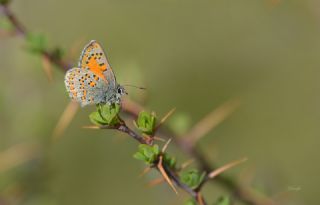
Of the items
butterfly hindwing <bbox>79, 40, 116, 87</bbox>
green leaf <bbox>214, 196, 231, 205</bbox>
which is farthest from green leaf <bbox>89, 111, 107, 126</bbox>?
green leaf <bbox>214, 196, 231, 205</bbox>

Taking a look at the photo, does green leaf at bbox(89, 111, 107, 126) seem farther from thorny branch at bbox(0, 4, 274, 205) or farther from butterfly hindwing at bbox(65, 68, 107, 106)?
thorny branch at bbox(0, 4, 274, 205)

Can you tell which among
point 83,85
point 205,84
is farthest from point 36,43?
point 205,84

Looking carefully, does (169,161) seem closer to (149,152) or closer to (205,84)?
(149,152)

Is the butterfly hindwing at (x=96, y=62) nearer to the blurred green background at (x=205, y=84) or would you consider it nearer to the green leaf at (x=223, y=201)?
the green leaf at (x=223, y=201)

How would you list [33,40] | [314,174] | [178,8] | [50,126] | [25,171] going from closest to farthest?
1. [33,40]
2. [25,171]
3. [50,126]
4. [314,174]
5. [178,8]

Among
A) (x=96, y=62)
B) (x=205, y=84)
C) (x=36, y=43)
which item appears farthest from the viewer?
(x=205, y=84)

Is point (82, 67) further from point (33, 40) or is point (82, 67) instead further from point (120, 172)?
point (120, 172)

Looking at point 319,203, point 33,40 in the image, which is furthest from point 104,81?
point 319,203
